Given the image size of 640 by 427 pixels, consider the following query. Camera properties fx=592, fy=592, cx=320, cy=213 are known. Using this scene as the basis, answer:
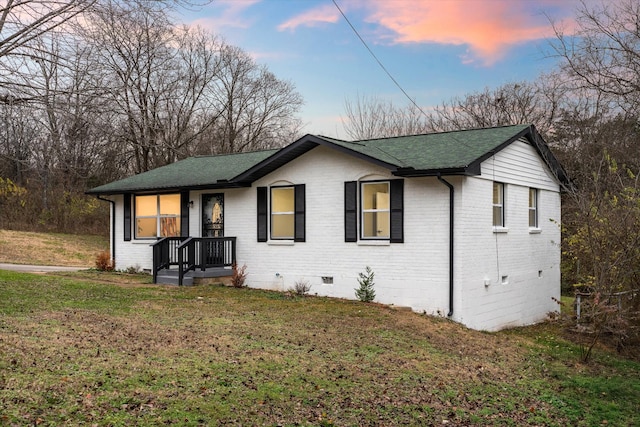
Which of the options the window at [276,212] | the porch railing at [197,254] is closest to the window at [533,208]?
the window at [276,212]

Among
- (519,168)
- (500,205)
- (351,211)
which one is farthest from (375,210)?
(519,168)

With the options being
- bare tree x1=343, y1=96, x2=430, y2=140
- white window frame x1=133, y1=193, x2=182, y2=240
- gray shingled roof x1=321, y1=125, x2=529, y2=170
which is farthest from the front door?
bare tree x1=343, y1=96, x2=430, y2=140

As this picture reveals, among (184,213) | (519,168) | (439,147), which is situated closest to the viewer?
(439,147)

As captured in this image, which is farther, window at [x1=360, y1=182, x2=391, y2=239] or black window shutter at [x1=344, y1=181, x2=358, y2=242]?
black window shutter at [x1=344, y1=181, x2=358, y2=242]

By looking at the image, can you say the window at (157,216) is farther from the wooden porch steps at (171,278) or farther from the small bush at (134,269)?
the wooden porch steps at (171,278)

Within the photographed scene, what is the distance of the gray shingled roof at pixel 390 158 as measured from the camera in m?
13.0

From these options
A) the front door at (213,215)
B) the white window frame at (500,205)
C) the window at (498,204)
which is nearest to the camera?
the white window frame at (500,205)

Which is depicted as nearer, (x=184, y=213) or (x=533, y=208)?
(x=533, y=208)

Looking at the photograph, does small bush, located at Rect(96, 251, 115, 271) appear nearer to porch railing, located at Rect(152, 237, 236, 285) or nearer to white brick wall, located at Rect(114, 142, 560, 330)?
porch railing, located at Rect(152, 237, 236, 285)

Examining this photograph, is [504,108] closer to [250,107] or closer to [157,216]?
[250,107]

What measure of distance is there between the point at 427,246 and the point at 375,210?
5.34 ft

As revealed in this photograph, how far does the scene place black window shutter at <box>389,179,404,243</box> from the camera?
44.7 ft

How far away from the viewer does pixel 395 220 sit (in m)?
13.7

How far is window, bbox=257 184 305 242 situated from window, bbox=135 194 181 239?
3560mm
